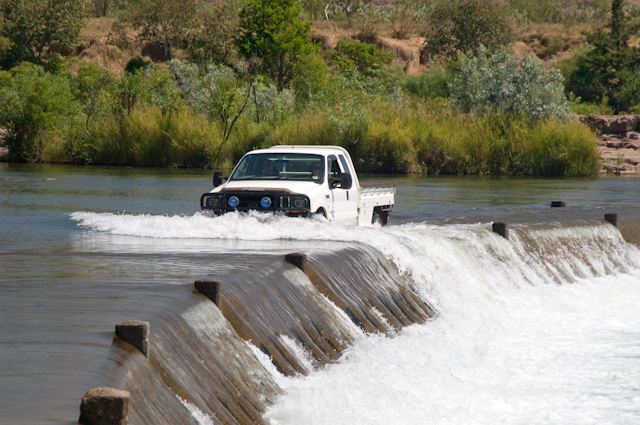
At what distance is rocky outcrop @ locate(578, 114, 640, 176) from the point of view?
42125mm

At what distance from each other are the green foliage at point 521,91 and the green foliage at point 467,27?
29458mm

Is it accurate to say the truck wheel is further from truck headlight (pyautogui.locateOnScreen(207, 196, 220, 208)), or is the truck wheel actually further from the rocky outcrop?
the rocky outcrop

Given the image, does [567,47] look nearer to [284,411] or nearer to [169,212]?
[169,212]

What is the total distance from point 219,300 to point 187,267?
239 cm

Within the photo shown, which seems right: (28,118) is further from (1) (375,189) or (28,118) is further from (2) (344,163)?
(2) (344,163)

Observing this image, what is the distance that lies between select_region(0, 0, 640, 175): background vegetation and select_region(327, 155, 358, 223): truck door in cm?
2604

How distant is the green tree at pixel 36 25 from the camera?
76938 mm

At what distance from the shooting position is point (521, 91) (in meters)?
42.6

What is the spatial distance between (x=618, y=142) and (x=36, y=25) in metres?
54.6

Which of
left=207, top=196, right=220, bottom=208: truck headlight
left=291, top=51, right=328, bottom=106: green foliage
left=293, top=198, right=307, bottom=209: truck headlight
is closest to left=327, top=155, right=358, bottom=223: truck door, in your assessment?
left=293, top=198, right=307, bottom=209: truck headlight

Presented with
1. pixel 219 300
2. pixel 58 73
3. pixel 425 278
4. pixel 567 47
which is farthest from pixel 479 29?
pixel 219 300

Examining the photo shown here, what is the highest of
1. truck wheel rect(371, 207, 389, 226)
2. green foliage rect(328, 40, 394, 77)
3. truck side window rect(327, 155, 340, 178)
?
green foliage rect(328, 40, 394, 77)

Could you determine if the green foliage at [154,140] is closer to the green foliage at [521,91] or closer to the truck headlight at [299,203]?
the green foliage at [521,91]

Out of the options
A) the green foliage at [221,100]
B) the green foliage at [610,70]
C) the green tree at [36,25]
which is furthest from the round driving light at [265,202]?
the green tree at [36,25]
